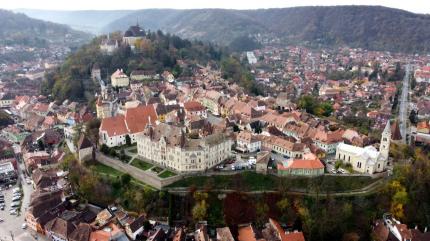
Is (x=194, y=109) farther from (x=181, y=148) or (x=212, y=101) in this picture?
(x=181, y=148)

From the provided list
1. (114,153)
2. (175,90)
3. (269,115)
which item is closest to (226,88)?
(175,90)

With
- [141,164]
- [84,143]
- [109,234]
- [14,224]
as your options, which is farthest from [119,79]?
[109,234]

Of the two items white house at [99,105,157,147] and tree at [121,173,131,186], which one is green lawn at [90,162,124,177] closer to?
tree at [121,173,131,186]

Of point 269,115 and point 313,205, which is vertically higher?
point 269,115

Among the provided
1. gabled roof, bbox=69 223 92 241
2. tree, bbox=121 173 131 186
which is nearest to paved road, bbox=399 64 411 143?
tree, bbox=121 173 131 186

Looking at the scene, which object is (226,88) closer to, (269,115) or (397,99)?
(269,115)

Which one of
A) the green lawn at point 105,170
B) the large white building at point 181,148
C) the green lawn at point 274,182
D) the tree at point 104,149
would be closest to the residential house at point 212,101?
the large white building at point 181,148
